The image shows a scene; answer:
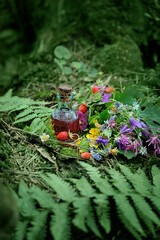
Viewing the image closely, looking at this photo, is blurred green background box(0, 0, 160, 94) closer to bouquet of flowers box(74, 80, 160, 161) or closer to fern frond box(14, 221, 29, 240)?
bouquet of flowers box(74, 80, 160, 161)

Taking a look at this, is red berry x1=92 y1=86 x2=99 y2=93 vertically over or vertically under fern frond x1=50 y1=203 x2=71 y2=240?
over

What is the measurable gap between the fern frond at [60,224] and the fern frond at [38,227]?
5 centimetres

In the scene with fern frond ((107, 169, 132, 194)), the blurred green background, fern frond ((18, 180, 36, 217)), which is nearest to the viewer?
fern frond ((18, 180, 36, 217))

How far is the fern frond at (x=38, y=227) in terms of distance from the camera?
1219mm

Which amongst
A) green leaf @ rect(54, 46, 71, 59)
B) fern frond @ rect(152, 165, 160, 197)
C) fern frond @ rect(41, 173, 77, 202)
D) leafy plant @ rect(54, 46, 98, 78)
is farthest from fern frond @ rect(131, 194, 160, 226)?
green leaf @ rect(54, 46, 71, 59)

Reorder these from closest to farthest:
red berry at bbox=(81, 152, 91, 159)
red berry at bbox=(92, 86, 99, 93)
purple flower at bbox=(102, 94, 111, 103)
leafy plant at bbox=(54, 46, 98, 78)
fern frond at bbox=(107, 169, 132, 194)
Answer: fern frond at bbox=(107, 169, 132, 194), red berry at bbox=(81, 152, 91, 159), purple flower at bbox=(102, 94, 111, 103), red berry at bbox=(92, 86, 99, 93), leafy plant at bbox=(54, 46, 98, 78)

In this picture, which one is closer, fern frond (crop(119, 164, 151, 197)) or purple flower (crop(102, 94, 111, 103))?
fern frond (crop(119, 164, 151, 197))

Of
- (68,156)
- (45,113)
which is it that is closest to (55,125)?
(45,113)

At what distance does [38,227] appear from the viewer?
124 centimetres

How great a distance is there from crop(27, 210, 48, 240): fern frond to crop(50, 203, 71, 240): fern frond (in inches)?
2.0

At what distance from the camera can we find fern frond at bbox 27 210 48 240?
1219 mm

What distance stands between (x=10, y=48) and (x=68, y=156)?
13.6ft

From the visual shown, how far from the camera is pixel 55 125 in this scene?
2080mm

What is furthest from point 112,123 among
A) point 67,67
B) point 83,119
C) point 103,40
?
point 103,40
